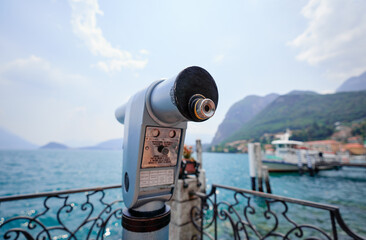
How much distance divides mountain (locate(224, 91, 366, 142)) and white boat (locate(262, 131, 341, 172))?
15.3m

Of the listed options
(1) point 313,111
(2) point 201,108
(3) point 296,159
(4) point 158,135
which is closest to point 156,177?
(4) point 158,135

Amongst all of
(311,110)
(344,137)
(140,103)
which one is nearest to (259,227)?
(140,103)

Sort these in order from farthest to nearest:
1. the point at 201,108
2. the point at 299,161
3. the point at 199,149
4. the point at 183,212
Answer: the point at 299,161, the point at 199,149, the point at 183,212, the point at 201,108

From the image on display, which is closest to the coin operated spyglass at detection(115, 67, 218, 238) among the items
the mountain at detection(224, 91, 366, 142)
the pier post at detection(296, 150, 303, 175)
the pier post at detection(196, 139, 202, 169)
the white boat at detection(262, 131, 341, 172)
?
the pier post at detection(196, 139, 202, 169)

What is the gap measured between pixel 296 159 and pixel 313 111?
3326 centimetres

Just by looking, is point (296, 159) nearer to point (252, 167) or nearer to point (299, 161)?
point (299, 161)

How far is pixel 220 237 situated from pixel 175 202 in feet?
12.5

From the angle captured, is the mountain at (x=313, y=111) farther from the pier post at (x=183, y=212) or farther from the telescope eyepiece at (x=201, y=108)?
the telescope eyepiece at (x=201, y=108)

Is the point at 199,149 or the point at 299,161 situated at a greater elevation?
the point at 199,149

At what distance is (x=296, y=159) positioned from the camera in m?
21.6

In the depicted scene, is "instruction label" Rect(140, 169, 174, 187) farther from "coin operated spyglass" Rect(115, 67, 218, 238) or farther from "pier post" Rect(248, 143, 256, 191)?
"pier post" Rect(248, 143, 256, 191)

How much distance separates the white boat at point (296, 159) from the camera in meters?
19.9

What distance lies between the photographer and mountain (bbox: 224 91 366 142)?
38500mm

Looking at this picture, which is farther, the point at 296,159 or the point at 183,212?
the point at 296,159
